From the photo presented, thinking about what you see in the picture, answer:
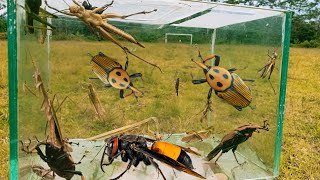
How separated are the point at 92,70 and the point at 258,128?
22.0 inches

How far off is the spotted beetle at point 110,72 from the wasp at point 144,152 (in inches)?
6.5

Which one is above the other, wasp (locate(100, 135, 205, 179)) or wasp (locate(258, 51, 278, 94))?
wasp (locate(258, 51, 278, 94))

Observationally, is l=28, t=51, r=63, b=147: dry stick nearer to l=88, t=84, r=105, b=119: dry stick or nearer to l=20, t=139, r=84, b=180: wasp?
l=20, t=139, r=84, b=180: wasp

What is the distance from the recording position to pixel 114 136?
104 cm

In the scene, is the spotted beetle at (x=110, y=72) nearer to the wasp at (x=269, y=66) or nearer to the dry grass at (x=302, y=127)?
the wasp at (x=269, y=66)

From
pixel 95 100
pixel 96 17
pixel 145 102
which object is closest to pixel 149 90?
pixel 145 102

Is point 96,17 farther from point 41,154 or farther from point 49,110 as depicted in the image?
point 41,154

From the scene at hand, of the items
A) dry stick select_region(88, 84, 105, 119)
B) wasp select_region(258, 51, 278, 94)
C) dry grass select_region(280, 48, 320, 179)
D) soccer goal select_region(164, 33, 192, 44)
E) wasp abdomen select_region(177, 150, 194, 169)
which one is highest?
soccer goal select_region(164, 33, 192, 44)

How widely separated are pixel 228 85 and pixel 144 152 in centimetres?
34

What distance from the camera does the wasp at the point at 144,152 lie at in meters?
1.00

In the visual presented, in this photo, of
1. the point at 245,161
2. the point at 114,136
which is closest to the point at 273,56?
the point at 245,161

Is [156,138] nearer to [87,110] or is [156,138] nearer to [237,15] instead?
[87,110]

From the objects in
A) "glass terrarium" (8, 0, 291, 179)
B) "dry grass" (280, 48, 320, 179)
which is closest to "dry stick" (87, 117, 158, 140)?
"glass terrarium" (8, 0, 291, 179)

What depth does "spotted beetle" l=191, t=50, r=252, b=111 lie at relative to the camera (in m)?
1.12
